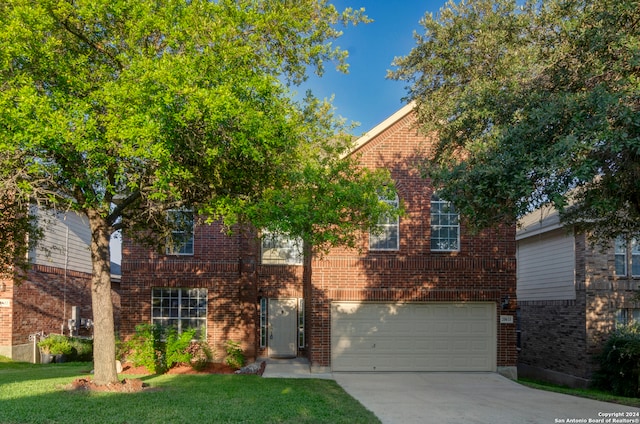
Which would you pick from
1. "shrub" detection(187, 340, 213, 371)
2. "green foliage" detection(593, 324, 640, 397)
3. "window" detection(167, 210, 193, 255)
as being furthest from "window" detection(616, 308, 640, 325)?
"window" detection(167, 210, 193, 255)

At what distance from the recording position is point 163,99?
9.59 metres

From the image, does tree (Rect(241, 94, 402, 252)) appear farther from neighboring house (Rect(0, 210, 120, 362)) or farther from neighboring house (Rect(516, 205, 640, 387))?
neighboring house (Rect(0, 210, 120, 362))

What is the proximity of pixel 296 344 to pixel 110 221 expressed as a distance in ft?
31.1

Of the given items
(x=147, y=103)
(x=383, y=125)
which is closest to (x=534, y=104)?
(x=147, y=103)

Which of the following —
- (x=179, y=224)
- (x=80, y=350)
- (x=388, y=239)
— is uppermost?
(x=179, y=224)

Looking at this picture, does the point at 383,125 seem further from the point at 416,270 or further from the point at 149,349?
the point at 149,349

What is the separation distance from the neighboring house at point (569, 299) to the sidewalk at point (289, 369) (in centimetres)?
768

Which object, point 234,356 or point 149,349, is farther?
point 234,356

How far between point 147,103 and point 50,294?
15274mm

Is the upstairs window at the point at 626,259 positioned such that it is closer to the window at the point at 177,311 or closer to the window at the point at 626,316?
the window at the point at 626,316

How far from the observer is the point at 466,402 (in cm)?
1192

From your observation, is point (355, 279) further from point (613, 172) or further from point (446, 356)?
point (613, 172)

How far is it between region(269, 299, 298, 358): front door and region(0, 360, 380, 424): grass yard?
6260mm

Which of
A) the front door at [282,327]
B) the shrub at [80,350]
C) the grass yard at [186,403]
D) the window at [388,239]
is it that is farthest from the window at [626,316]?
the shrub at [80,350]
